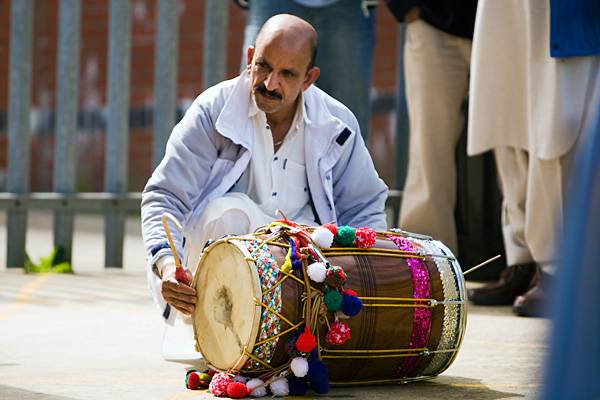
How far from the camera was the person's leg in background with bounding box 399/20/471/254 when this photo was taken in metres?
5.23

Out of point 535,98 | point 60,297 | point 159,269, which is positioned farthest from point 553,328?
point 60,297

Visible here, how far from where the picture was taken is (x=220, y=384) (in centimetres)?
281

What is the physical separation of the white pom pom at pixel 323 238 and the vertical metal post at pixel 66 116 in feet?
11.2

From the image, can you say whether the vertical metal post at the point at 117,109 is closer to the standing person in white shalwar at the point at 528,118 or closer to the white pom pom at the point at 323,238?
the standing person in white shalwar at the point at 528,118

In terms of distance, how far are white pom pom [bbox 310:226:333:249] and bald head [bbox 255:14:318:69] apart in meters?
0.71

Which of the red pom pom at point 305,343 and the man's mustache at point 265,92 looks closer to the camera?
the red pom pom at point 305,343

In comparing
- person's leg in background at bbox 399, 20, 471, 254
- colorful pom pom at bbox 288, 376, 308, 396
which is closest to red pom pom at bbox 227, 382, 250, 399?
colorful pom pom at bbox 288, 376, 308, 396

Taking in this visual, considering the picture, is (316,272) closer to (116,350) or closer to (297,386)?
(297,386)

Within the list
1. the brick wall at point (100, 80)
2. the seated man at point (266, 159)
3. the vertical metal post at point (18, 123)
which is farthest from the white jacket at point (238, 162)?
the brick wall at point (100, 80)

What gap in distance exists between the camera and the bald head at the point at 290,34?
130 inches

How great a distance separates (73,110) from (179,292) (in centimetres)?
333

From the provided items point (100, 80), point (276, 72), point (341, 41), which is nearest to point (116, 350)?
point (276, 72)

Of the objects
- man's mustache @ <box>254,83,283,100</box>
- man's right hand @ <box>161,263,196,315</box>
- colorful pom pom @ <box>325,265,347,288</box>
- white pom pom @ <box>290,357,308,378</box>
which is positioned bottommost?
white pom pom @ <box>290,357,308,378</box>

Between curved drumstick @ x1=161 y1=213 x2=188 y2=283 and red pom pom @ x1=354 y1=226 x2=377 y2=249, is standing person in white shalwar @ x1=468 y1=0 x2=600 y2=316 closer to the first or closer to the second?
red pom pom @ x1=354 y1=226 x2=377 y2=249
